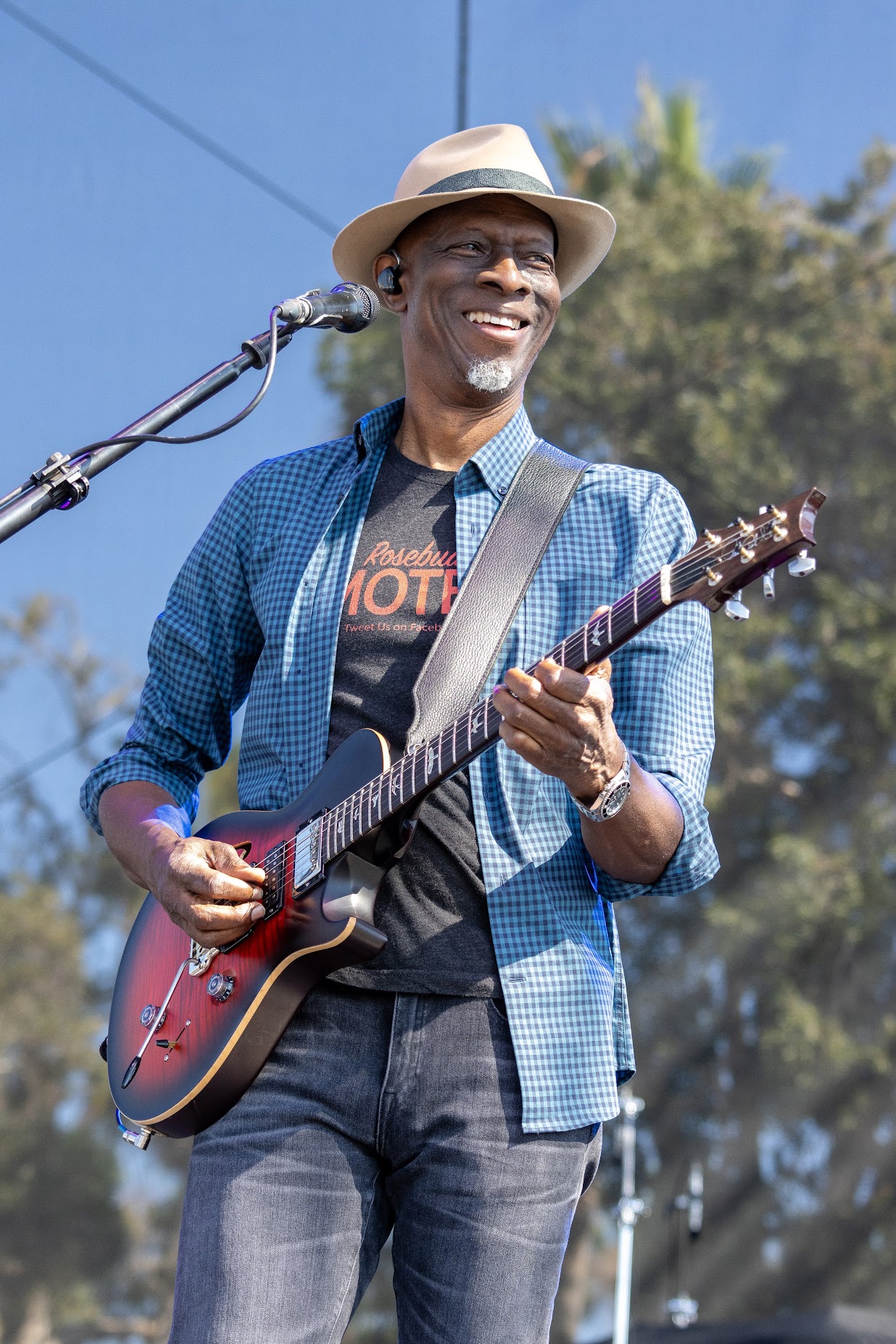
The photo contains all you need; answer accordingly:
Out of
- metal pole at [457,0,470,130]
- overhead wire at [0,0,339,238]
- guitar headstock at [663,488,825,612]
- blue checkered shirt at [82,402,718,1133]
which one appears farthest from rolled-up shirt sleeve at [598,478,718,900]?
metal pole at [457,0,470,130]

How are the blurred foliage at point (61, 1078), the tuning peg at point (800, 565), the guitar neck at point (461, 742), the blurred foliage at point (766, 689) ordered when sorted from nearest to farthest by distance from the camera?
the tuning peg at point (800, 565), the guitar neck at point (461, 742), the blurred foliage at point (766, 689), the blurred foliage at point (61, 1078)

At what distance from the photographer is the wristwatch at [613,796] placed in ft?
4.66

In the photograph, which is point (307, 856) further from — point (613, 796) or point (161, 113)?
point (161, 113)

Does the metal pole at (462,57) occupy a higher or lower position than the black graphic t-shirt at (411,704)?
higher

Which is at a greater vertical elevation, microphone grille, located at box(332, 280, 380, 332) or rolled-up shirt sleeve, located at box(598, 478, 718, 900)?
microphone grille, located at box(332, 280, 380, 332)

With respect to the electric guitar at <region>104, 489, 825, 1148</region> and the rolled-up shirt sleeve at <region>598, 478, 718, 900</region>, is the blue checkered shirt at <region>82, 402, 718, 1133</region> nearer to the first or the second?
the rolled-up shirt sleeve at <region>598, 478, 718, 900</region>

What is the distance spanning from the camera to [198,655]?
78.9 inches

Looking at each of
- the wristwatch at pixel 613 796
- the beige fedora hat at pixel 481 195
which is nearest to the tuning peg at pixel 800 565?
the wristwatch at pixel 613 796

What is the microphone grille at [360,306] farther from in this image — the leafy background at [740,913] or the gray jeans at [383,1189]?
the leafy background at [740,913]

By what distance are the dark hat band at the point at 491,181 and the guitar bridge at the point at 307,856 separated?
0.94m

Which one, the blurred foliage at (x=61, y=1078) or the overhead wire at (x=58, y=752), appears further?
the overhead wire at (x=58, y=752)

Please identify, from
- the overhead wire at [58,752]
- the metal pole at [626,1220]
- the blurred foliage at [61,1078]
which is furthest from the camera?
the overhead wire at [58,752]

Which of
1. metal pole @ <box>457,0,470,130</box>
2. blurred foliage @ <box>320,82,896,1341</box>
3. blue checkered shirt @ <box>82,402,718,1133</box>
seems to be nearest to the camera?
blue checkered shirt @ <box>82,402,718,1133</box>

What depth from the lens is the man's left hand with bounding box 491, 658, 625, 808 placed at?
1.35 meters
